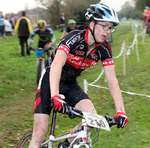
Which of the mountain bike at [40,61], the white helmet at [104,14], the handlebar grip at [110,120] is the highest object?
the white helmet at [104,14]

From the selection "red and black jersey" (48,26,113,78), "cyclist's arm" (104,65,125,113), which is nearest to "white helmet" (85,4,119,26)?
"red and black jersey" (48,26,113,78)

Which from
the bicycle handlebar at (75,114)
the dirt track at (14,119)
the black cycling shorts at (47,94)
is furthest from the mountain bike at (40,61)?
the bicycle handlebar at (75,114)

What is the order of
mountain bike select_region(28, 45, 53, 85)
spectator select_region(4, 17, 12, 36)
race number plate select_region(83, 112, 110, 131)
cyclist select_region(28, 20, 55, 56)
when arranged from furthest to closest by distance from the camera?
spectator select_region(4, 17, 12, 36)
cyclist select_region(28, 20, 55, 56)
mountain bike select_region(28, 45, 53, 85)
race number plate select_region(83, 112, 110, 131)

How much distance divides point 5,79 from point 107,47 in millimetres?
6981

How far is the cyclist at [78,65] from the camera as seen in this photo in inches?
118

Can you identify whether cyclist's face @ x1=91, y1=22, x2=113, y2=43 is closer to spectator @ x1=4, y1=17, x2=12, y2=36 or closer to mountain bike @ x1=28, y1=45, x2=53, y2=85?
mountain bike @ x1=28, y1=45, x2=53, y2=85

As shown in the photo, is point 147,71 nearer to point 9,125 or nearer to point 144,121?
point 144,121

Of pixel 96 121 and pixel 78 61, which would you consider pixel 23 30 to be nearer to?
pixel 78 61

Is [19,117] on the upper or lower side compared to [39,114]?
lower

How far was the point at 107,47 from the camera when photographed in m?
3.45

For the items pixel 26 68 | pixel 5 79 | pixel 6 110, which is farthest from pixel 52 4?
pixel 6 110

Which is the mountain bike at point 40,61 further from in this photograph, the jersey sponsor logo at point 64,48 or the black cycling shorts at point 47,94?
the jersey sponsor logo at point 64,48

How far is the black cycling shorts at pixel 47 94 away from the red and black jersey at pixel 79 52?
17 cm

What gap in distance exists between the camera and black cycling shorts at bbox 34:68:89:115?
3.26m
